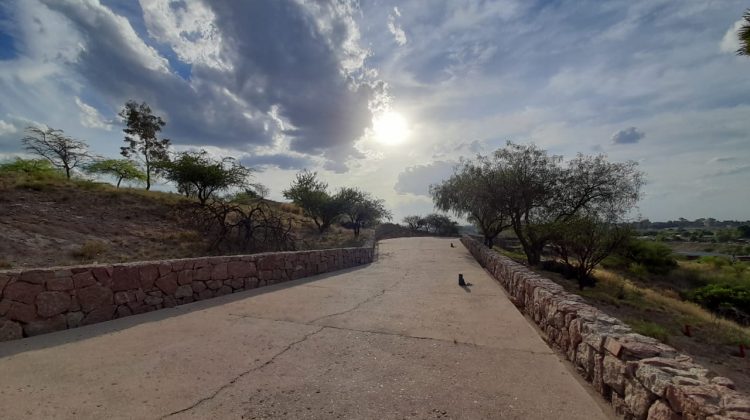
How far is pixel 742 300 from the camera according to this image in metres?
16.2

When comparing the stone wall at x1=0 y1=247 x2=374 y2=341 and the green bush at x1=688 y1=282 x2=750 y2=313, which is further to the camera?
the green bush at x1=688 y1=282 x2=750 y2=313

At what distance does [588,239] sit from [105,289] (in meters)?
17.7

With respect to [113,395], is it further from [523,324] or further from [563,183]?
[563,183]

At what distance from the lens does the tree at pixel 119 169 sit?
22.2 metres

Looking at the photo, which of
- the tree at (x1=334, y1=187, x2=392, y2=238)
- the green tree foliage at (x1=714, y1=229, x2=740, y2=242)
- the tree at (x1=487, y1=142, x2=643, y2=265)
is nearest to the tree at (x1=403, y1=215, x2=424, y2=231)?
the tree at (x1=334, y1=187, x2=392, y2=238)

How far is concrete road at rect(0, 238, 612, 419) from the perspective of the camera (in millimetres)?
2895

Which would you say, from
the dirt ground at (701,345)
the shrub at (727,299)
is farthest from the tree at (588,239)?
the shrub at (727,299)

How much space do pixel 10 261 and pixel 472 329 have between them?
31.9 feet

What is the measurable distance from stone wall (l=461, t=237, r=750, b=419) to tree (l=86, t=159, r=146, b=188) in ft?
87.9

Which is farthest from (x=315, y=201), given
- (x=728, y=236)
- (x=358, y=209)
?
(x=728, y=236)

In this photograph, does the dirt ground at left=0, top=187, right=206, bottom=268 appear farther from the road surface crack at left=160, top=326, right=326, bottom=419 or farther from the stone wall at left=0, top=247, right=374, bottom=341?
the road surface crack at left=160, top=326, right=326, bottom=419

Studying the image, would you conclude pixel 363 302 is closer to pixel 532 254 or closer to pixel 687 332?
pixel 687 332

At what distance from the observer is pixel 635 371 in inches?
111

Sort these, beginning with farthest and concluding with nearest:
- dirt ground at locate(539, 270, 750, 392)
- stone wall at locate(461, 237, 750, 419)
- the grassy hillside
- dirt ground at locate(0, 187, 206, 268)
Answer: the grassy hillside < dirt ground at locate(0, 187, 206, 268) < dirt ground at locate(539, 270, 750, 392) < stone wall at locate(461, 237, 750, 419)
